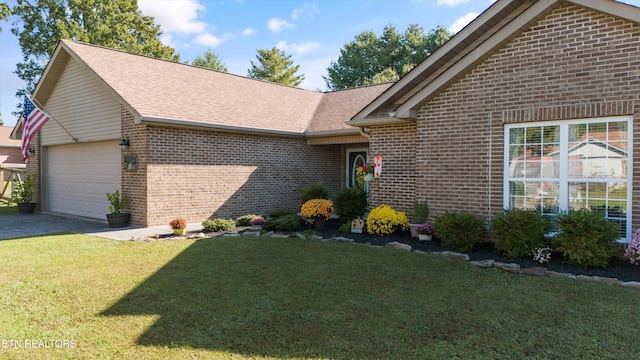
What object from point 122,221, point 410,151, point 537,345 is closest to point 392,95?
point 410,151

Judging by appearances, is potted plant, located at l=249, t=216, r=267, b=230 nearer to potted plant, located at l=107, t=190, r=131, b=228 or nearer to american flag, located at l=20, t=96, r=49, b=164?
potted plant, located at l=107, t=190, r=131, b=228

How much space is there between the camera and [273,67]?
38.9 meters

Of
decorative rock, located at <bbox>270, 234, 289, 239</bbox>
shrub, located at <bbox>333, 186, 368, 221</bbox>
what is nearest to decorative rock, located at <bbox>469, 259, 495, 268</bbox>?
decorative rock, located at <bbox>270, 234, 289, 239</bbox>

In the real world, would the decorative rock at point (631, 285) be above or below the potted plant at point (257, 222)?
below

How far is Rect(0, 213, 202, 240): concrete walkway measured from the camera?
9.81 metres

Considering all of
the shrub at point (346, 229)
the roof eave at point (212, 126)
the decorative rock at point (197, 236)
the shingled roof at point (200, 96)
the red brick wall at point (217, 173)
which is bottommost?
the decorative rock at point (197, 236)

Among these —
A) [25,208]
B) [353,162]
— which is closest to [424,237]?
[353,162]

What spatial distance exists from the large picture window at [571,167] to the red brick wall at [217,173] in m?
8.04

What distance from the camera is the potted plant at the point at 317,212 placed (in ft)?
34.7

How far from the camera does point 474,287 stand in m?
5.44

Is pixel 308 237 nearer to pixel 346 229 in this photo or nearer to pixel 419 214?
pixel 346 229

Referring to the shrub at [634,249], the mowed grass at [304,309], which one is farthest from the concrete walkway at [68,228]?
the shrub at [634,249]

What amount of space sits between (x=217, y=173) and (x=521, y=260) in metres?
8.72

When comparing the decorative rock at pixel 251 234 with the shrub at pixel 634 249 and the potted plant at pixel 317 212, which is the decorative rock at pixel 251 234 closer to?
the potted plant at pixel 317 212
